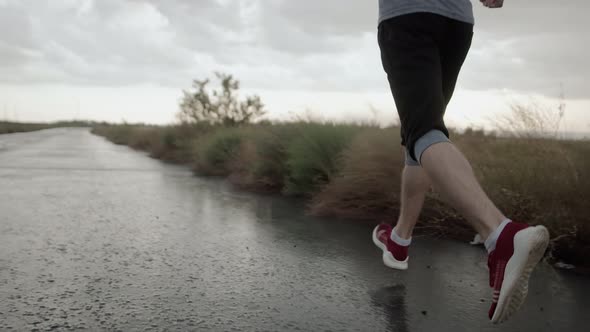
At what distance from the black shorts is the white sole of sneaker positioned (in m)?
0.56

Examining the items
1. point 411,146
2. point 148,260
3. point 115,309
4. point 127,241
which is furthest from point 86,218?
point 411,146

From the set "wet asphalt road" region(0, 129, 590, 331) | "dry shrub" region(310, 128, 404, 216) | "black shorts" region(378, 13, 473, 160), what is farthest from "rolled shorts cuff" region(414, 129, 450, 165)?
"dry shrub" region(310, 128, 404, 216)

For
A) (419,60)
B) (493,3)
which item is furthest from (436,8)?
(493,3)

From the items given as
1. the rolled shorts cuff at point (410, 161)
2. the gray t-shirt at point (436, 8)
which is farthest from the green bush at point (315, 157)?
the gray t-shirt at point (436, 8)

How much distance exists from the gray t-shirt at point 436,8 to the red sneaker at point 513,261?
39.8 inches

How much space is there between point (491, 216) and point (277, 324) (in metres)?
Answer: 1.04

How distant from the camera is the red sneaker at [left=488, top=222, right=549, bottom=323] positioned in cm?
203

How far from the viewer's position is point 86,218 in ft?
16.4

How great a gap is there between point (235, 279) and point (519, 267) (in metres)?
1.61

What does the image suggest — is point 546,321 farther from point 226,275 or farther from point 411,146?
point 226,275

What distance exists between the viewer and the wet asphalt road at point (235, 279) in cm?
241

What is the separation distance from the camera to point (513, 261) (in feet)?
6.77

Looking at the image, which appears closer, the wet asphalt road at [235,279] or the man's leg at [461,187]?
the man's leg at [461,187]

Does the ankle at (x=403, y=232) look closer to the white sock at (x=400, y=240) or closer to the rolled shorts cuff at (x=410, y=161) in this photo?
the white sock at (x=400, y=240)
